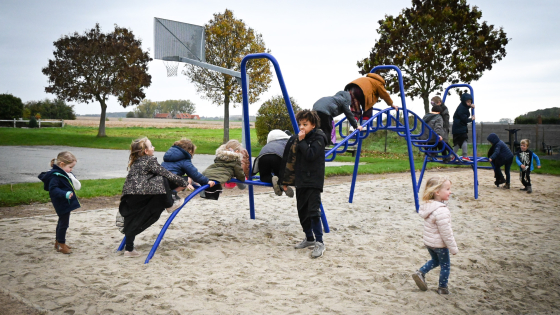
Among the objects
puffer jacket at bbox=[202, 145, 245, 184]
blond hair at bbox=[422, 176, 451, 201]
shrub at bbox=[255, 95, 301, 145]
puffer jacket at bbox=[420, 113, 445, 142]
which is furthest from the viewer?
shrub at bbox=[255, 95, 301, 145]

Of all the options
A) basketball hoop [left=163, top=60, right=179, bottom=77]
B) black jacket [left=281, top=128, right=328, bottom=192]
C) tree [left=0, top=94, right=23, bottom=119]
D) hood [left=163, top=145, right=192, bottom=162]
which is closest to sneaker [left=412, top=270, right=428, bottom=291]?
black jacket [left=281, top=128, right=328, bottom=192]

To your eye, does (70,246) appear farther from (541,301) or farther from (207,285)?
(541,301)

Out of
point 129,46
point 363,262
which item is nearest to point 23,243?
point 363,262

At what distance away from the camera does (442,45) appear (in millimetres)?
21953

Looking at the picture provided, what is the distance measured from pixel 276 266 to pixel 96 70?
26.6m

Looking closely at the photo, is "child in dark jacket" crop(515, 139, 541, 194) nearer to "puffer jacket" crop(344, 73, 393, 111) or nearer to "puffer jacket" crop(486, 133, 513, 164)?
"puffer jacket" crop(486, 133, 513, 164)

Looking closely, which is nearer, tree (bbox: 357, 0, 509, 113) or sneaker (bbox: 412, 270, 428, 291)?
sneaker (bbox: 412, 270, 428, 291)

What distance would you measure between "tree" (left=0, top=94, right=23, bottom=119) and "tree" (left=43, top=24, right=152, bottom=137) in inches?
187

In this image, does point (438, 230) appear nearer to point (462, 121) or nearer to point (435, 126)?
point (435, 126)

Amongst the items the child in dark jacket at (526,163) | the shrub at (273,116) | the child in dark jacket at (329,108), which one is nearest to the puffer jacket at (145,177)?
the child in dark jacket at (329,108)

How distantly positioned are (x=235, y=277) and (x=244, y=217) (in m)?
2.64

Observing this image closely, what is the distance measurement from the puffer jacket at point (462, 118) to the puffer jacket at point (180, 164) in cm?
618

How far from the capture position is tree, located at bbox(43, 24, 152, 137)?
2694cm

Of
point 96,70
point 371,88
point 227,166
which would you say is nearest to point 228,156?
point 227,166
